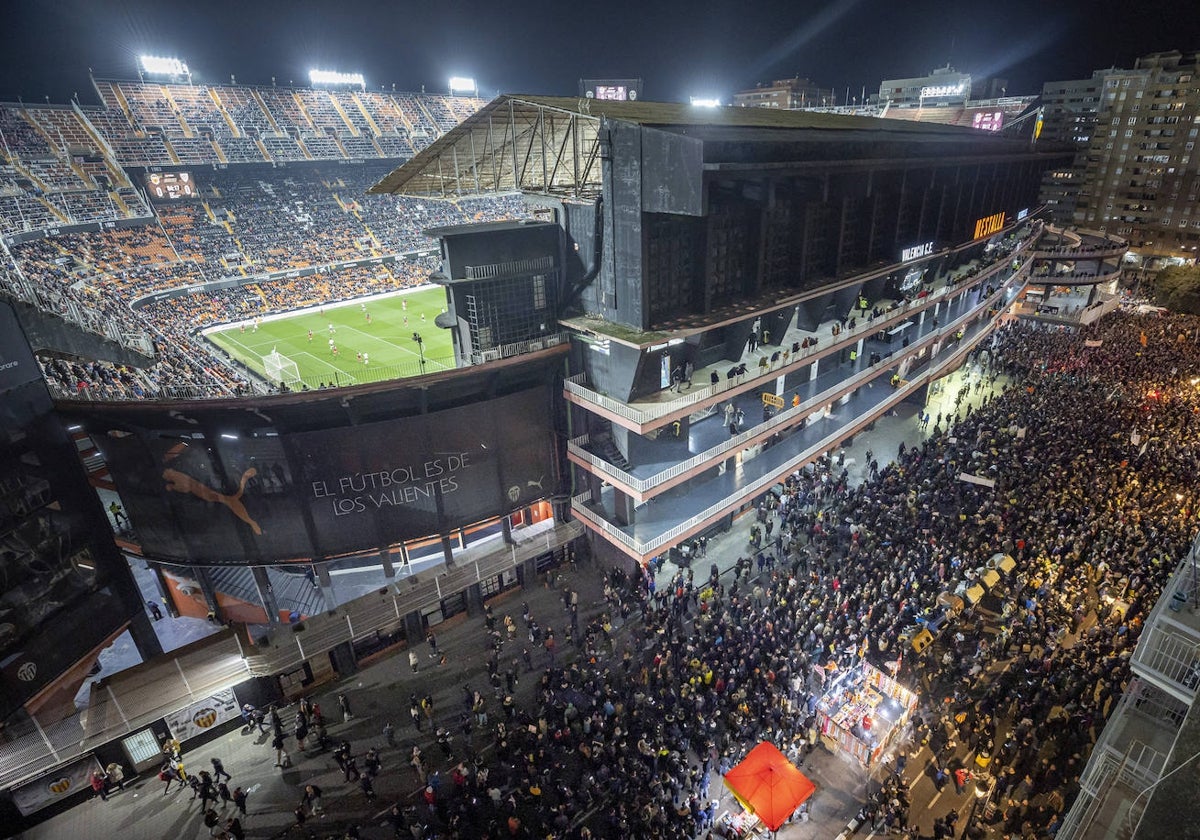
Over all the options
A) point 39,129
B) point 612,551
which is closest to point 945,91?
point 612,551

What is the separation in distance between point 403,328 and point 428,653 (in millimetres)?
31880

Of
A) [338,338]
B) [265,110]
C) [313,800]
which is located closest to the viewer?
[313,800]

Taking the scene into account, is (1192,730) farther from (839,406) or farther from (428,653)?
(839,406)

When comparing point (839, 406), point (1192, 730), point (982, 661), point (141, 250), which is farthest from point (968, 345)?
point (141, 250)

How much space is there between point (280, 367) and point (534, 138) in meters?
→ 23.7

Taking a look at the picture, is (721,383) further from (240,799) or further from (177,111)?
(177,111)

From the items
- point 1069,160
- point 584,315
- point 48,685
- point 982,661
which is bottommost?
point 982,661

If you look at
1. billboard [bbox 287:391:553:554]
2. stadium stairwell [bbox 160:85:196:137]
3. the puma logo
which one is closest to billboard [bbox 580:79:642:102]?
billboard [bbox 287:391:553:554]

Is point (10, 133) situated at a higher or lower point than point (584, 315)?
higher

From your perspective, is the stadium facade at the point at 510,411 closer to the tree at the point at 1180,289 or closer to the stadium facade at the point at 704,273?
the stadium facade at the point at 704,273

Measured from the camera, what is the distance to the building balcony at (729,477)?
23.2m

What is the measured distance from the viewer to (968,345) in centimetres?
4147

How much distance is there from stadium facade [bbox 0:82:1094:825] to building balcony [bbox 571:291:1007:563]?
15 cm

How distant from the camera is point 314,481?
2097 cm
